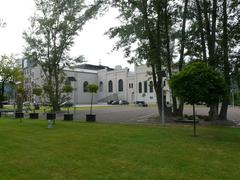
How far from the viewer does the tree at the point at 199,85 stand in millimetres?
10625

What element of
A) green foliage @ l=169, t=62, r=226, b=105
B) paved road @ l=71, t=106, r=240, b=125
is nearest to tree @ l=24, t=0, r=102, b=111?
paved road @ l=71, t=106, r=240, b=125

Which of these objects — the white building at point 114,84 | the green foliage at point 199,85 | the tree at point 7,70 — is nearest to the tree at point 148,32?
the green foliage at point 199,85

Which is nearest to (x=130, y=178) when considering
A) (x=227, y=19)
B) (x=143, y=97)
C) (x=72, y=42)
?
(x=227, y=19)

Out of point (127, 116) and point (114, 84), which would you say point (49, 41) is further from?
point (114, 84)

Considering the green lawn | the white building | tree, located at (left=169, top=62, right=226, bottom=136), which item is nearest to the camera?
the green lawn

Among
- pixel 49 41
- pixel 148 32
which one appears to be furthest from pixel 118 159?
pixel 49 41

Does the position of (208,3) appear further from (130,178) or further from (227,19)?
(130,178)

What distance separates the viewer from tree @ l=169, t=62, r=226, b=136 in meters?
10.6

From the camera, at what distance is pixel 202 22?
18.0 m

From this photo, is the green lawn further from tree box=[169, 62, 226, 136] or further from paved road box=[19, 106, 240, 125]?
paved road box=[19, 106, 240, 125]

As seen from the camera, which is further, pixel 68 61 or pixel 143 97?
pixel 143 97

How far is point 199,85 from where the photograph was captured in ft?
34.9

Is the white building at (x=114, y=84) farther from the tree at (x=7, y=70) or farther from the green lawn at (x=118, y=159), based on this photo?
the green lawn at (x=118, y=159)

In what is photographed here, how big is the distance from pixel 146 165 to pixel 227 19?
13.2 meters
